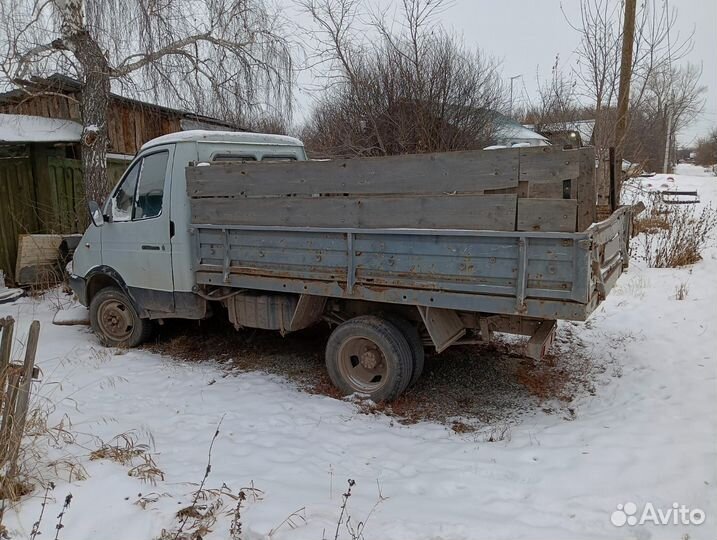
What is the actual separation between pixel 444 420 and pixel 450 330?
747mm

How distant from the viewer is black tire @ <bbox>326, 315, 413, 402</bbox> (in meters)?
4.50

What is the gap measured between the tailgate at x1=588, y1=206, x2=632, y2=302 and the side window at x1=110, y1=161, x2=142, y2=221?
4747 mm

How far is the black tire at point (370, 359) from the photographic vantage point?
4496 millimetres

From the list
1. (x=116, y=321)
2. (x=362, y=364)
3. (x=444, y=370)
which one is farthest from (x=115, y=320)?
(x=444, y=370)

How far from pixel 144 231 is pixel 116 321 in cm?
134

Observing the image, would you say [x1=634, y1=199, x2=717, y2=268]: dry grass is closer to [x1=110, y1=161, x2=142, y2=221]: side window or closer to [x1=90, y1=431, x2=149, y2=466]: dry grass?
[x1=110, y1=161, x2=142, y2=221]: side window

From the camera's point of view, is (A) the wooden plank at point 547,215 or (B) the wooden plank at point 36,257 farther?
(B) the wooden plank at point 36,257

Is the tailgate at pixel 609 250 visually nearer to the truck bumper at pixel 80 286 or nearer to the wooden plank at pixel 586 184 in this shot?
the wooden plank at pixel 586 184

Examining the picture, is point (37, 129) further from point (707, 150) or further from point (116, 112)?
point (707, 150)

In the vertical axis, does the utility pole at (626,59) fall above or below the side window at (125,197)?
above

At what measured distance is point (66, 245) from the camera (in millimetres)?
9141

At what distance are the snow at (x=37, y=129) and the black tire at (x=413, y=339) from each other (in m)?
7.65

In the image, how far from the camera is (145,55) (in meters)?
8.94

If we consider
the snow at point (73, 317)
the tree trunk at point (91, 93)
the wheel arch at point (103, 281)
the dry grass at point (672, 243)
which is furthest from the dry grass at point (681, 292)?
the tree trunk at point (91, 93)
